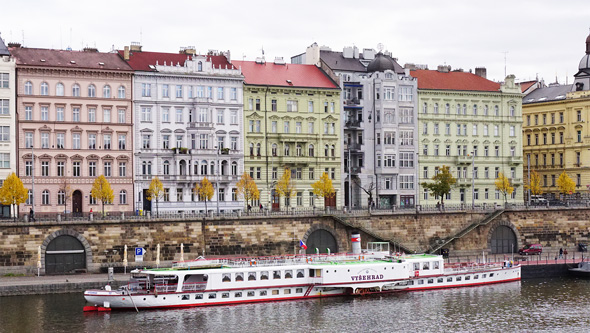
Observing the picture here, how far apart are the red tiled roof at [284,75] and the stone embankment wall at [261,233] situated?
1983 centimetres

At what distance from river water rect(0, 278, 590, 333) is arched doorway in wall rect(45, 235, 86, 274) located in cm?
918

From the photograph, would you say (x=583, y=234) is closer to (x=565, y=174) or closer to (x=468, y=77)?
(x=565, y=174)

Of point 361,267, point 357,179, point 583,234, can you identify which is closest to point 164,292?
point 361,267

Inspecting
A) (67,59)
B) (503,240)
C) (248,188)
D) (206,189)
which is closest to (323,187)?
(248,188)

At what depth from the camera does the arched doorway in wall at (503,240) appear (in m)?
106

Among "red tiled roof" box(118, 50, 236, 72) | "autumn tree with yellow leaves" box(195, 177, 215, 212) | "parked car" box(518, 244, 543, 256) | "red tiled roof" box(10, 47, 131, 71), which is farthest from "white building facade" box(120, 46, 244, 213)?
"parked car" box(518, 244, 543, 256)

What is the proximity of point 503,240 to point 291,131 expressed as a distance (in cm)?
2631

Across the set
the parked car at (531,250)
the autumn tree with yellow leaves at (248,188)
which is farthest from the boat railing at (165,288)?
the parked car at (531,250)

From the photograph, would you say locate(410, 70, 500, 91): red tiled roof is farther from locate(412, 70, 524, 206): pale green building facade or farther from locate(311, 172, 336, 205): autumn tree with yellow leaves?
locate(311, 172, 336, 205): autumn tree with yellow leaves

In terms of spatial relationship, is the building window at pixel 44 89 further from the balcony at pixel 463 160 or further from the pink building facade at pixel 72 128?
the balcony at pixel 463 160

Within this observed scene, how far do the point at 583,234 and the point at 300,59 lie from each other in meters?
40.5

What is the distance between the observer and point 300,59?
124625 mm

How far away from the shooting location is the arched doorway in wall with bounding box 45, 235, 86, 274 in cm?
8675

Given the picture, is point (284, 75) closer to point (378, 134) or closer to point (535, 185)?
point (378, 134)
